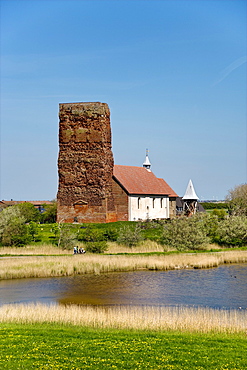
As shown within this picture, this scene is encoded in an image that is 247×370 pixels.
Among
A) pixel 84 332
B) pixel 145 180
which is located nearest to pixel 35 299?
pixel 84 332

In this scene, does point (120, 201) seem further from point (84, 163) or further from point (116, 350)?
point (116, 350)

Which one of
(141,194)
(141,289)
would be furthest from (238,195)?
(141,289)

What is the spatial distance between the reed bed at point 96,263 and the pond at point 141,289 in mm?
702

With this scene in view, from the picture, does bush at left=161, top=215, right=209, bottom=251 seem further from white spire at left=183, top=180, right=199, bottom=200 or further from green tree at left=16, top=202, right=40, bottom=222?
white spire at left=183, top=180, right=199, bottom=200

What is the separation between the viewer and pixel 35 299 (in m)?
21.4

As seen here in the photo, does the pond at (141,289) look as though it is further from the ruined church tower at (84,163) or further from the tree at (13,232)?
the ruined church tower at (84,163)

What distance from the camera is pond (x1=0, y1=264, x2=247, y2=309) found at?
2100cm

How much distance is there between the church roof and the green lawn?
4009cm

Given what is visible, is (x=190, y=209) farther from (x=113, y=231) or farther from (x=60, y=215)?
(x=113, y=231)

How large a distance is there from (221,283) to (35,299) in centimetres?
959

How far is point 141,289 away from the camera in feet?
77.9

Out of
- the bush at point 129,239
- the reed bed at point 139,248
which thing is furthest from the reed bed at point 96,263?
the bush at point 129,239

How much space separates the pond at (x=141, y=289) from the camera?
21.0m

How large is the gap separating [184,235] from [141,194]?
1788cm
